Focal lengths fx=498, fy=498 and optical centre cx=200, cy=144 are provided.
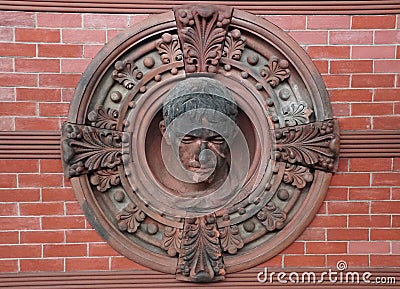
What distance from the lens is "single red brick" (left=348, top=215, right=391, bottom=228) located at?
8.09ft

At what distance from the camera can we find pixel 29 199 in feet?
7.87

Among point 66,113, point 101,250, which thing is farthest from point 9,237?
point 66,113

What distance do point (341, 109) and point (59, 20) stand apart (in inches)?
55.7

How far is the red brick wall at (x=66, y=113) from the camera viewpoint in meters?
2.36

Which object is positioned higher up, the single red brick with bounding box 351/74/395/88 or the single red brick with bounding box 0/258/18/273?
the single red brick with bounding box 351/74/395/88

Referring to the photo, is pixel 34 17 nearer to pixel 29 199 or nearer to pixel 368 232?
pixel 29 199

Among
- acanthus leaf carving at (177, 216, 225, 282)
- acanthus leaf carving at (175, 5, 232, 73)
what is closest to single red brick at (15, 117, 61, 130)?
acanthus leaf carving at (175, 5, 232, 73)

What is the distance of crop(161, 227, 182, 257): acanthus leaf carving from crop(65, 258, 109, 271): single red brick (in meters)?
→ 0.30

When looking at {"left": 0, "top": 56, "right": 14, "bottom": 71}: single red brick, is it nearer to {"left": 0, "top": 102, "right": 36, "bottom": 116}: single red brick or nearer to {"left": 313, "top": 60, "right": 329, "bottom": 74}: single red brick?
{"left": 0, "top": 102, "right": 36, "bottom": 116}: single red brick

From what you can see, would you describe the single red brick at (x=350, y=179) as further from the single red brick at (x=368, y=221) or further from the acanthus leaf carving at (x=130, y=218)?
the acanthus leaf carving at (x=130, y=218)

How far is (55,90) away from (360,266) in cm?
172

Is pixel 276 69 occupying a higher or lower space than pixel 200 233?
higher

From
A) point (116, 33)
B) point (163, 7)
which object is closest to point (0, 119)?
point (116, 33)

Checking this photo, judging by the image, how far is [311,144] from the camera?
7.86 ft
